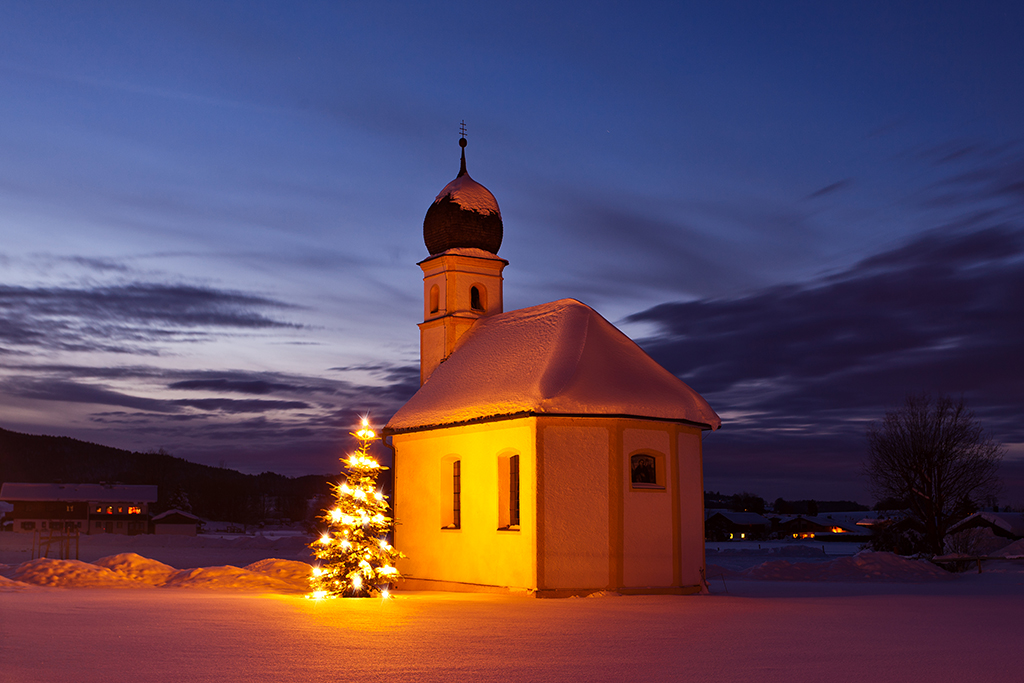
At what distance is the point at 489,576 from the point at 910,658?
1249cm

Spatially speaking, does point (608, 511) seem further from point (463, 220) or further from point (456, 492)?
point (463, 220)

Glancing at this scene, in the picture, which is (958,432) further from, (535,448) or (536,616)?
(536,616)

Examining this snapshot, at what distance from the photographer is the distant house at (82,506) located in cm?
9588

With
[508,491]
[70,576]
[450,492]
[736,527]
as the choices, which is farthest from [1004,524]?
[70,576]

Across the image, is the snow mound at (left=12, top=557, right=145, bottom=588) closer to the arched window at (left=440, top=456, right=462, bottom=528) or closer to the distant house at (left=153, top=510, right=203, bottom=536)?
the arched window at (left=440, top=456, right=462, bottom=528)

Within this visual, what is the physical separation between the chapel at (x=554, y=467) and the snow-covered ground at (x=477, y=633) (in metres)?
1.37

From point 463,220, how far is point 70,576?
15.2 m

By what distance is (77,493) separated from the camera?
98.0 metres

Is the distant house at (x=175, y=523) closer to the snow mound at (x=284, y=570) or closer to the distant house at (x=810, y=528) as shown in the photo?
the distant house at (x=810, y=528)

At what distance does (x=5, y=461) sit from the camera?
167 metres

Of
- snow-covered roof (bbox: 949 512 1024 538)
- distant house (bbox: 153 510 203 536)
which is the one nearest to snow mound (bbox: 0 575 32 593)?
snow-covered roof (bbox: 949 512 1024 538)

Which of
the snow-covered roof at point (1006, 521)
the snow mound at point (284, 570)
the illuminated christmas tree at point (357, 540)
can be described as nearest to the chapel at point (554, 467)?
the snow mound at point (284, 570)

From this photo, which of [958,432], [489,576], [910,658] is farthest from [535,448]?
[958,432]

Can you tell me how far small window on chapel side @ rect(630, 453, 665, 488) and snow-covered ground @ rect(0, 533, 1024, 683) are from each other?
2.99 meters
